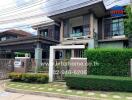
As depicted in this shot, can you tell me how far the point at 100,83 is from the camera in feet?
35.2

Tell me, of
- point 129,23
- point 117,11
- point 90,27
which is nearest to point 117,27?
point 117,11

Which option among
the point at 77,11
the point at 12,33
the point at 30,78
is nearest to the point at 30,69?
the point at 30,78

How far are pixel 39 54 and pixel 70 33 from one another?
204 inches

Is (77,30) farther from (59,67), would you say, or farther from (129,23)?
(59,67)

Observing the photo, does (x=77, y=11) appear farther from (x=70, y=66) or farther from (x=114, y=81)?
(x=114, y=81)

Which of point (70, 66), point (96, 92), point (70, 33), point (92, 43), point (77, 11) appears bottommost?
point (96, 92)

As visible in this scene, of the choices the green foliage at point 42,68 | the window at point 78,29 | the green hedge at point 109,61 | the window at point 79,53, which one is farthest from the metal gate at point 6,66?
the window at point 78,29

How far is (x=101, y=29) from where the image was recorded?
22.8 meters

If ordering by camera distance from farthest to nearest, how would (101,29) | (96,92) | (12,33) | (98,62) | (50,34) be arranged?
(12,33) < (50,34) < (101,29) < (98,62) < (96,92)

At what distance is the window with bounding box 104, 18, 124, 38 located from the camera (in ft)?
70.8

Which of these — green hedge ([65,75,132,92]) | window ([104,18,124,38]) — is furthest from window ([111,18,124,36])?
green hedge ([65,75,132,92])

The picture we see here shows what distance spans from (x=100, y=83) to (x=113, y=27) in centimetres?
1282

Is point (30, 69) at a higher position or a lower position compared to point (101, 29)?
lower

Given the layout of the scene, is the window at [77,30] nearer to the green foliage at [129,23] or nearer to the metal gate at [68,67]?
the green foliage at [129,23]
